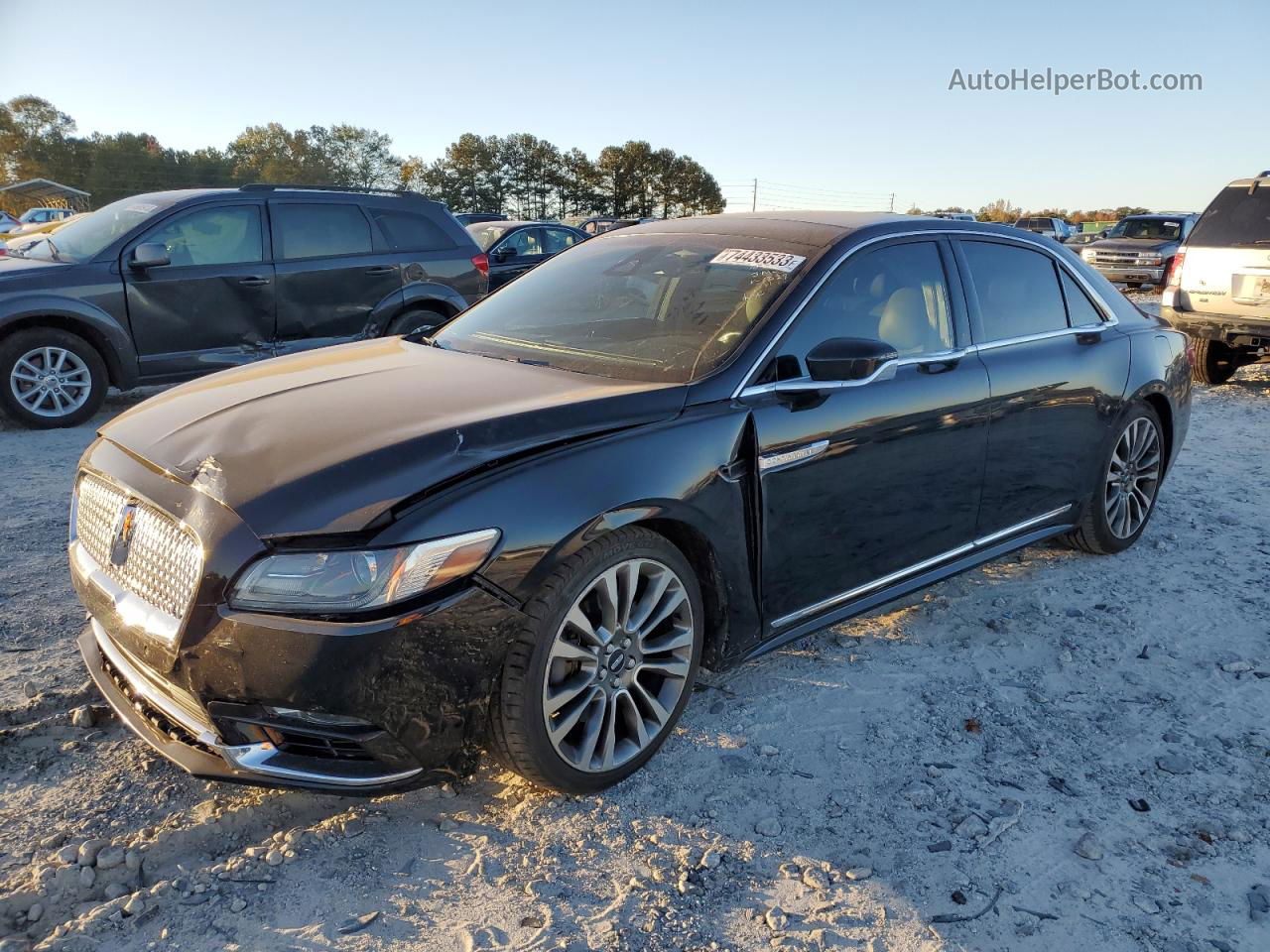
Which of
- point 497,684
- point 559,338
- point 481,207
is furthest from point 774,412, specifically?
point 481,207

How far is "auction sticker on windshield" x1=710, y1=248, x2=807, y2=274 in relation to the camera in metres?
3.38

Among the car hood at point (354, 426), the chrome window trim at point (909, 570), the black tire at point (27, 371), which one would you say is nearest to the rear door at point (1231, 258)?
the chrome window trim at point (909, 570)

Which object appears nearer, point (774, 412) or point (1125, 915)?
point (1125, 915)

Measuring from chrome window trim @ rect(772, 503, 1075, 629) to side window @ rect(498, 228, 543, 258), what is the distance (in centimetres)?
1153

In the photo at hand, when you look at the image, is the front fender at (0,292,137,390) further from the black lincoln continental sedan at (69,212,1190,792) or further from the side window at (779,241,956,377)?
the side window at (779,241,956,377)

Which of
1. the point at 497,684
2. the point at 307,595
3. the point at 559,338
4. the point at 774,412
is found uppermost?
the point at 559,338

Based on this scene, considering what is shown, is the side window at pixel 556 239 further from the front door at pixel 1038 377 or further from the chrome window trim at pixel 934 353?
the front door at pixel 1038 377

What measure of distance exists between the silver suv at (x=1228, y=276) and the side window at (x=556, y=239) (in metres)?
8.67

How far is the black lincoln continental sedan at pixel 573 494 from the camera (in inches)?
91.3

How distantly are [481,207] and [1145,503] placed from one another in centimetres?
6512

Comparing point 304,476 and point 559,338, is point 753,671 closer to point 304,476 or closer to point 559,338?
point 559,338

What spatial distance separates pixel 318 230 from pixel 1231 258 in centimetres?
864

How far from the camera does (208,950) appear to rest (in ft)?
7.07

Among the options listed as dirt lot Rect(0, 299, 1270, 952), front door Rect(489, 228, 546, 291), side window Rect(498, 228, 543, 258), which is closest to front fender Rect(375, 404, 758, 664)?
dirt lot Rect(0, 299, 1270, 952)
